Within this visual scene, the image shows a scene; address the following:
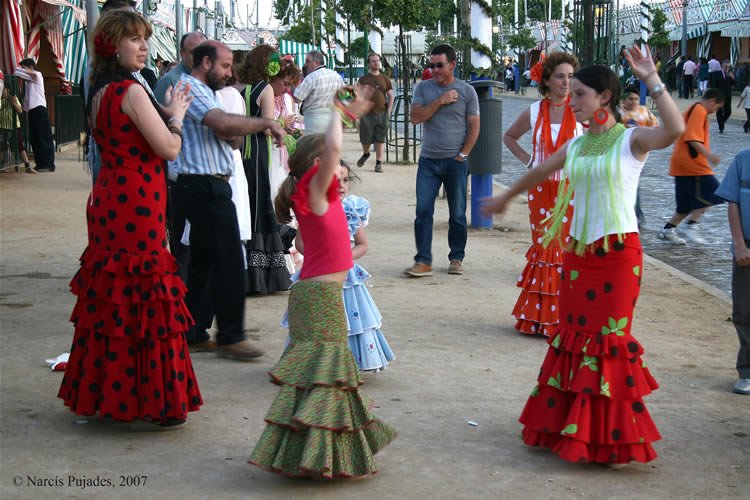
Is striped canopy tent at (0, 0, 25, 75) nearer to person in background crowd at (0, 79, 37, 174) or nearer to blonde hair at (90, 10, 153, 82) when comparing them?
person in background crowd at (0, 79, 37, 174)

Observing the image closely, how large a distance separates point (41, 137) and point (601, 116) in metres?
15.5

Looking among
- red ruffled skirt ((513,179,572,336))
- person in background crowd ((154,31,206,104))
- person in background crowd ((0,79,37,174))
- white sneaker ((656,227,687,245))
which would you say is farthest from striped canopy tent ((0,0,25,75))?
red ruffled skirt ((513,179,572,336))

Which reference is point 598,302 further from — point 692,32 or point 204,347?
point 692,32

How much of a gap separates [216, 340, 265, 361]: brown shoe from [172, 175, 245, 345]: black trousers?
0.11ft

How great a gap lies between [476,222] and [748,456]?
783 centimetres

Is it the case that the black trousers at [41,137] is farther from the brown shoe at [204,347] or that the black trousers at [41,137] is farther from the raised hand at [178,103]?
the raised hand at [178,103]

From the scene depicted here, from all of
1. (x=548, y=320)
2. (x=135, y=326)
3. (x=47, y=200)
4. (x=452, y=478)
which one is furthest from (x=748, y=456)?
(x=47, y=200)

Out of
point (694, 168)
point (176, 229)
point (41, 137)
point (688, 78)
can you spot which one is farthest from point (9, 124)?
point (688, 78)

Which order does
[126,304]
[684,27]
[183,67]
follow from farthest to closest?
[684,27]
[183,67]
[126,304]

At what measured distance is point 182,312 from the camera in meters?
5.21

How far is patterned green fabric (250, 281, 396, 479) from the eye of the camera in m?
4.36

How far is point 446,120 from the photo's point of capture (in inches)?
378

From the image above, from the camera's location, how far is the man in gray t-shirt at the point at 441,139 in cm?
957

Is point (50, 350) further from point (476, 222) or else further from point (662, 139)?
point (476, 222)
